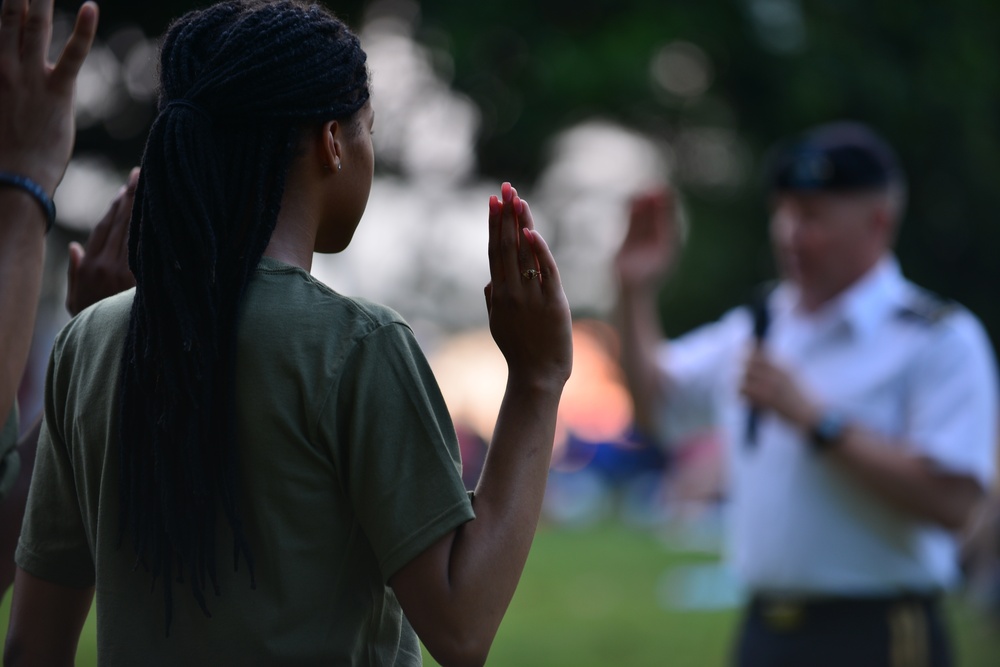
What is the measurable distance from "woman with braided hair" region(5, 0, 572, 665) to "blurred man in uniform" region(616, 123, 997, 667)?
2.28 meters

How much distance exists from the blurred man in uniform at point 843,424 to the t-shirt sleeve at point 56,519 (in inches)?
98.9

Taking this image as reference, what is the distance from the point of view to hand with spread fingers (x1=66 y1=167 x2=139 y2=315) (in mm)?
2012

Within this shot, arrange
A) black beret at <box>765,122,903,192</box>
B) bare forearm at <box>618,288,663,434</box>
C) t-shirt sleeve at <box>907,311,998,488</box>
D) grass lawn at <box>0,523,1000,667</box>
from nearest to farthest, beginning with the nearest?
t-shirt sleeve at <box>907,311,998,488</box> → black beret at <box>765,122,903,192</box> → bare forearm at <box>618,288,663,434</box> → grass lawn at <box>0,523,1000,667</box>

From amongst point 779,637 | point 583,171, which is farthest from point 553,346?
point 583,171

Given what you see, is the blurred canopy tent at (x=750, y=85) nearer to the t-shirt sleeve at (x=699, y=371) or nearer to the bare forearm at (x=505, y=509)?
the t-shirt sleeve at (x=699, y=371)

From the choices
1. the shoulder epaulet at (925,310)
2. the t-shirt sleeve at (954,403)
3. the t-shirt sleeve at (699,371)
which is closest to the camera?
the t-shirt sleeve at (954,403)

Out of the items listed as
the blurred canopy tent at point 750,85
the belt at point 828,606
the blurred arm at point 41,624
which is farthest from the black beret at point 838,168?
the blurred canopy tent at point 750,85

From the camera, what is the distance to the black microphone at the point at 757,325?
12.7 feet

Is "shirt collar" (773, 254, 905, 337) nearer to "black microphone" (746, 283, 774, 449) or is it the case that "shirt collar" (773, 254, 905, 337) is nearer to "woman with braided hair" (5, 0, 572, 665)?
"black microphone" (746, 283, 774, 449)

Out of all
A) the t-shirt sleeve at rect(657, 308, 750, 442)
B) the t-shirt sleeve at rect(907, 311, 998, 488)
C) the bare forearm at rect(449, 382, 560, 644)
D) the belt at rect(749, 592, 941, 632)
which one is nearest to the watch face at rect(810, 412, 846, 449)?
the t-shirt sleeve at rect(907, 311, 998, 488)

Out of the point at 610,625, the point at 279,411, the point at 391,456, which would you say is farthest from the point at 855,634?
the point at 610,625

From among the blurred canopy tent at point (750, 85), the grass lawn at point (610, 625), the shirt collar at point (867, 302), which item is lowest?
the grass lawn at point (610, 625)

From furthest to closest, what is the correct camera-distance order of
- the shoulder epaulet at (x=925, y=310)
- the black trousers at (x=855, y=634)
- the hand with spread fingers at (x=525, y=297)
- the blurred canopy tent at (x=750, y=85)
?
the blurred canopy tent at (x=750, y=85) < the shoulder epaulet at (x=925, y=310) < the black trousers at (x=855, y=634) < the hand with spread fingers at (x=525, y=297)

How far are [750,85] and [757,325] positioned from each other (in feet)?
31.9
